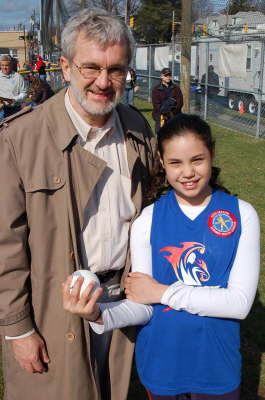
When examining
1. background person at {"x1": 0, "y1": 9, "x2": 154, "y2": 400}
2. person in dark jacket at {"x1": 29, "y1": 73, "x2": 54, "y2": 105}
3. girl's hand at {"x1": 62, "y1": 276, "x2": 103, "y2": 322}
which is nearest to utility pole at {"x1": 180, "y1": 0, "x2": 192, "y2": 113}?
person in dark jacket at {"x1": 29, "y1": 73, "x2": 54, "y2": 105}

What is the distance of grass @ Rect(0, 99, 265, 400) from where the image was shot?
3.35 m

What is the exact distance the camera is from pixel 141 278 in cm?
191

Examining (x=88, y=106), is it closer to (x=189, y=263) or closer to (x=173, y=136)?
(x=173, y=136)

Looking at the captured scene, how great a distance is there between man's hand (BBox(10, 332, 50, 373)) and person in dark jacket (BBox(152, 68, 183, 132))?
29.4 feet

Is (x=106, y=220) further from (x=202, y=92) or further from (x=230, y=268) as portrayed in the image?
(x=202, y=92)

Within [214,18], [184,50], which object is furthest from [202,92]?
[214,18]

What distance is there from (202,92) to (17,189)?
14.5 meters

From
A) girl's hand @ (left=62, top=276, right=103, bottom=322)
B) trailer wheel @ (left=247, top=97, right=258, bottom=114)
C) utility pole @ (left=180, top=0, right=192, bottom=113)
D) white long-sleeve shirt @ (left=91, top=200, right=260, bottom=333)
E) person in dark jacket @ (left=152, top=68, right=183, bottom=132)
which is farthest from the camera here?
trailer wheel @ (left=247, top=97, right=258, bottom=114)

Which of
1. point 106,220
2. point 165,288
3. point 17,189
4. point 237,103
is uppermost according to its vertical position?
point 17,189

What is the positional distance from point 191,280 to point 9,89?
8.64 metres

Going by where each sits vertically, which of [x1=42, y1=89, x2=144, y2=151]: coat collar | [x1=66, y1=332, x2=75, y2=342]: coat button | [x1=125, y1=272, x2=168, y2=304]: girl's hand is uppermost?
[x1=42, y1=89, x2=144, y2=151]: coat collar

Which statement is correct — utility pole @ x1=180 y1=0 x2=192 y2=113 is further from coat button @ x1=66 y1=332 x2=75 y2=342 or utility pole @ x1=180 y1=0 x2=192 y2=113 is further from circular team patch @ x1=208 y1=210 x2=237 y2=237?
coat button @ x1=66 y1=332 x2=75 y2=342

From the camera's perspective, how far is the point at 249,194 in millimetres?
7293

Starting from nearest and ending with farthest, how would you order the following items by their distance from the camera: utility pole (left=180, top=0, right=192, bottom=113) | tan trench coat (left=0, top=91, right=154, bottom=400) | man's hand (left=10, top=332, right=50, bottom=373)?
1. tan trench coat (left=0, top=91, right=154, bottom=400)
2. man's hand (left=10, top=332, right=50, bottom=373)
3. utility pole (left=180, top=0, right=192, bottom=113)
